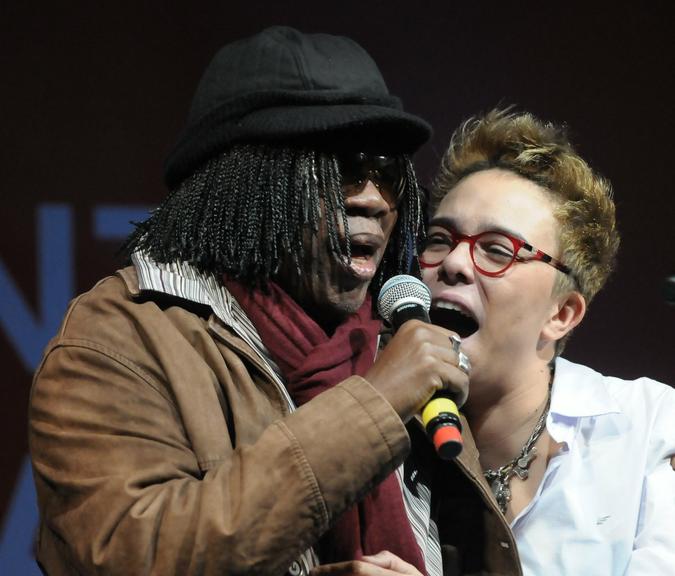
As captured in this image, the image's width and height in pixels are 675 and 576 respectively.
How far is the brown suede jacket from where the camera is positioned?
1.36 meters

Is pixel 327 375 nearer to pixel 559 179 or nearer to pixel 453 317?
pixel 453 317

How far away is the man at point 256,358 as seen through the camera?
4.52 feet

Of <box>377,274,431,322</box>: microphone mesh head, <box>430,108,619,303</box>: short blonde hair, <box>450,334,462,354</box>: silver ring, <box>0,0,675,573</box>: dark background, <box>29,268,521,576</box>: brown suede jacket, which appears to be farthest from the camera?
<box>0,0,675,573</box>: dark background

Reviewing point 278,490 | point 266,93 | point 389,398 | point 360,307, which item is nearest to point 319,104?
point 266,93

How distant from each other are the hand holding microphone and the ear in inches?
31.1

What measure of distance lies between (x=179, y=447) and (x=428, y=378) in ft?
1.19

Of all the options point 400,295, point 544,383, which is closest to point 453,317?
point 544,383

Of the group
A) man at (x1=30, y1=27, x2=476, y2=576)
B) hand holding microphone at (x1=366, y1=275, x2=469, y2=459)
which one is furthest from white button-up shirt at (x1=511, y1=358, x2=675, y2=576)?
hand holding microphone at (x1=366, y1=275, x2=469, y2=459)

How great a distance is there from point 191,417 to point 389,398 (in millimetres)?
Result: 287

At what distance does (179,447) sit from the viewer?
148 centimetres

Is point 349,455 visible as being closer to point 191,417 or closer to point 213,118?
point 191,417

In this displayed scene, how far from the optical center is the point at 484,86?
311cm

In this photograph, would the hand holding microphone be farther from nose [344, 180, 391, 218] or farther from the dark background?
the dark background

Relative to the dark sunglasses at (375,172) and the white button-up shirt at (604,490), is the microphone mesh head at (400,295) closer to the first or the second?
the dark sunglasses at (375,172)
